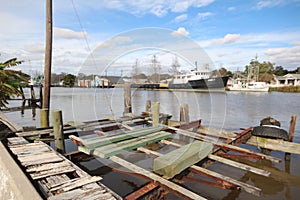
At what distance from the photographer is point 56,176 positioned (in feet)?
11.6

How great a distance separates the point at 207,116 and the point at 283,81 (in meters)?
64.6

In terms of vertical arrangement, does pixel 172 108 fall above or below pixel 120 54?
below

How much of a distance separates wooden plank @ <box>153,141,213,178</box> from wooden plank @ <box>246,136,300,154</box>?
8.74 ft

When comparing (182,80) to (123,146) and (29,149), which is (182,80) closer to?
(123,146)

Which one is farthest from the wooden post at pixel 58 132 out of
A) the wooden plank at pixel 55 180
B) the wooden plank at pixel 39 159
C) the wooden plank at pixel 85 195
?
the wooden plank at pixel 85 195

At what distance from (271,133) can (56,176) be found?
6341 millimetres

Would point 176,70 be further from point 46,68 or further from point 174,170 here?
point 46,68

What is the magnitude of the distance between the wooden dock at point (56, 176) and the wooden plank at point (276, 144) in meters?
5.61

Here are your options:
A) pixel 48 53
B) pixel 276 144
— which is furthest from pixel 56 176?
pixel 276 144

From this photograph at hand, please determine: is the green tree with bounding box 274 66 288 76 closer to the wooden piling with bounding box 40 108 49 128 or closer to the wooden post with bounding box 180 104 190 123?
the wooden post with bounding box 180 104 190 123

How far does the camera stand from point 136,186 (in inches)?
211

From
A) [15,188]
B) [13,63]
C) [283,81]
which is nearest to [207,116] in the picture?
[15,188]

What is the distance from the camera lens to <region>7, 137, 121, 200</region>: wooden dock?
2.94 m

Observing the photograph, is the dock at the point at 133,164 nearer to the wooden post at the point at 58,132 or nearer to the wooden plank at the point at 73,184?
the wooden plank at the point at 73,184
